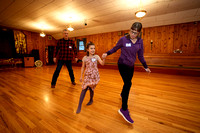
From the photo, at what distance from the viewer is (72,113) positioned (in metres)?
1.54

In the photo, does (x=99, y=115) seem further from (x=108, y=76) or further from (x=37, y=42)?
(x=37, y=42)

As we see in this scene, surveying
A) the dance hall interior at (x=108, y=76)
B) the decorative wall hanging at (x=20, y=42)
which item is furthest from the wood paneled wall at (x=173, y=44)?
the decorative wall hanging at (x=20, y=42)

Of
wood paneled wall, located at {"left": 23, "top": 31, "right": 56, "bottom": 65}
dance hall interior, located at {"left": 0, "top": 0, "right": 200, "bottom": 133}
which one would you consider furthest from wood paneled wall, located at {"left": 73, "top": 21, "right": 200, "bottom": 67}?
wood paneled wall, located at {"left": 23, "top": 31, "right": 56, "bottom": 65}

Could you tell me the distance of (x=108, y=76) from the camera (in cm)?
436

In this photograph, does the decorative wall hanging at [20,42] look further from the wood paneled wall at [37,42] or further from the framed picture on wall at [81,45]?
the framed picture on wall at [81,45]

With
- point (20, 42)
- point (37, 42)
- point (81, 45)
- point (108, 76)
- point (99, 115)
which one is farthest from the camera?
point (81, 45)

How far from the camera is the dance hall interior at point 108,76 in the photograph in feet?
4.35

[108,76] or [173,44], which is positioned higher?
[173,44]

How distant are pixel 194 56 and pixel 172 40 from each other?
149cm

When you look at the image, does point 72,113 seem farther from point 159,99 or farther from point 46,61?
point 46,61

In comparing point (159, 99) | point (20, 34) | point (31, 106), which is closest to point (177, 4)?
point (159, 99)

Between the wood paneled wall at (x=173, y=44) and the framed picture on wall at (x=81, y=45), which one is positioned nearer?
the wood paneled wall at (x=173, y=44)

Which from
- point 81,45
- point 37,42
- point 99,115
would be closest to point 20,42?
point 37,42

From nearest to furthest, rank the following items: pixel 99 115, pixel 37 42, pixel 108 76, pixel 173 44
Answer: pixel 99 115
pixel 108 76
pixel 173 44
pixel 37 42
